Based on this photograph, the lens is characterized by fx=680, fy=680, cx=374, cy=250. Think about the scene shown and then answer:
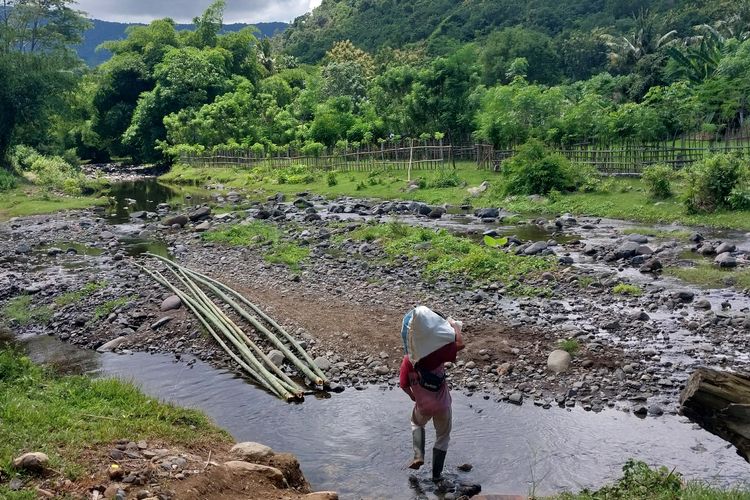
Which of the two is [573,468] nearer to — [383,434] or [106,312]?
[383,434]

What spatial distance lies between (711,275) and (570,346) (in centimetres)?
648

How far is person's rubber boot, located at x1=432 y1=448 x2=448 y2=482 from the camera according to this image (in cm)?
728

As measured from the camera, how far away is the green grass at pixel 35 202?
3278 cm

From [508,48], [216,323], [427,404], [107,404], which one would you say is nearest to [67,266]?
[216,323]

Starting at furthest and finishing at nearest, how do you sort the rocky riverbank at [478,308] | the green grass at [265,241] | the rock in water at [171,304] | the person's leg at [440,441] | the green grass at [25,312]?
the green grass at [265,241] → the green grass at [25,312] → the rock in water at [171,304] → the rocky riverbank at [478,308] → the person's leg at [440,441]

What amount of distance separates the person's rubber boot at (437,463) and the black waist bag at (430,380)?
2.37 ft

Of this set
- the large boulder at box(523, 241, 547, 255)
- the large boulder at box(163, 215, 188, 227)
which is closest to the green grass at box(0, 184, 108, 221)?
the large boulder at box(163, 215, 188, 227)

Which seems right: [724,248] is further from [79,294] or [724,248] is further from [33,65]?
[33,65]

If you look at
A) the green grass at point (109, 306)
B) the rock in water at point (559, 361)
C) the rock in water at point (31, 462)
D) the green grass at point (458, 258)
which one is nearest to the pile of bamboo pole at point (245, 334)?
the green grass at point (109, 306)

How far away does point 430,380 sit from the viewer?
7.09m

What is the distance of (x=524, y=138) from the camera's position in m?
35.7

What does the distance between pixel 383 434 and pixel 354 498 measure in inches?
59.8

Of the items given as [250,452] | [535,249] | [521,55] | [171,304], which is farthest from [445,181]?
[521,55]

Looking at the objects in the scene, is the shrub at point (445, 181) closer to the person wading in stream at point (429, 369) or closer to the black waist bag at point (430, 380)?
the person wading in stream at point (429, 369)
